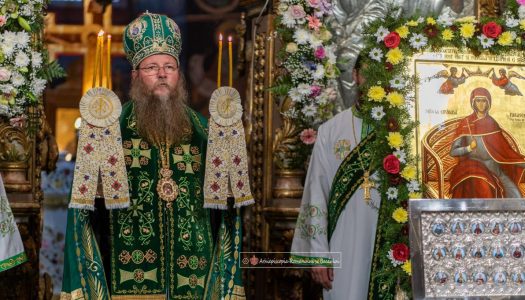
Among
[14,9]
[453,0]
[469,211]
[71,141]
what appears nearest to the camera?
[469,211]

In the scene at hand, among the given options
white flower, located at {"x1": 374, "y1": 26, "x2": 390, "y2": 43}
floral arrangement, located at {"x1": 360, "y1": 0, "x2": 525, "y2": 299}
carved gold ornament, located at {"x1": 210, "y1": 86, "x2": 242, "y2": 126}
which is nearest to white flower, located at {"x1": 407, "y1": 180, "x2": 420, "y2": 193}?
floral arrangement, located at {"x1": 360, "y1": 0, "x2": 525, "y2": 299}

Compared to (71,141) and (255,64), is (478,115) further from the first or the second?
(71,141)

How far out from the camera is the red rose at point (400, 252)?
604cm

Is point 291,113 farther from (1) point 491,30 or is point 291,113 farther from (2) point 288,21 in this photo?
(1) point 491,30

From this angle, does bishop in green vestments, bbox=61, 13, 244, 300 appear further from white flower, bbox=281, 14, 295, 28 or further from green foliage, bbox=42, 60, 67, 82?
white flower, bbox=281, 14, 295, 28

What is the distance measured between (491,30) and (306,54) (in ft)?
4.66

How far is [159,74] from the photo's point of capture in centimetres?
625

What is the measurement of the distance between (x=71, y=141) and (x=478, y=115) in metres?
4.60

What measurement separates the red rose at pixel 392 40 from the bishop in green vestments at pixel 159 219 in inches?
47.4

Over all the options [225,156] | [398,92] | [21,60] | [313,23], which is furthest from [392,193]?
[21,60]

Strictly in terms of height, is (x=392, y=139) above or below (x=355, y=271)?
above

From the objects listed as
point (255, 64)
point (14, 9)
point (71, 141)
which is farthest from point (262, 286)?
point (14, 9)

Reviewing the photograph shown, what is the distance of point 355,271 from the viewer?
6449mm

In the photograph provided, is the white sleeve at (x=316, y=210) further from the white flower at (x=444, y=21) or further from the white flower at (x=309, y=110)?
the white flower at (x=444, y=21)
